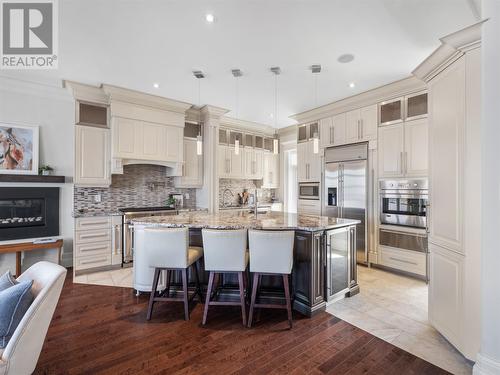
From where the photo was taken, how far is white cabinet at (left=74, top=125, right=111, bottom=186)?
13.0ft

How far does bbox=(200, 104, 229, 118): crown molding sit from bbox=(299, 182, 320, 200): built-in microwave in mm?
2238

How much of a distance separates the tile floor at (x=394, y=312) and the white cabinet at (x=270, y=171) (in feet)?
10.6

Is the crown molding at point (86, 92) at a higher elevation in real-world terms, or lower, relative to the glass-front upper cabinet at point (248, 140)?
higher

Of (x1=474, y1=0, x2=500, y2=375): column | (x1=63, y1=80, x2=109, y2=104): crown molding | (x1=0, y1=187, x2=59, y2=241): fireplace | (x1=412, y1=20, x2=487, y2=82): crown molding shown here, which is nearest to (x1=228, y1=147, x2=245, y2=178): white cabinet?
(x1=63, y1=80, x2=109, y2=104): crown molding

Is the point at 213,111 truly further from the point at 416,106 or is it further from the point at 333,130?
the point at 416,106

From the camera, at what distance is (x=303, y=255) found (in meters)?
2.67

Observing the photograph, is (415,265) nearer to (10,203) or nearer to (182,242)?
(182,242)

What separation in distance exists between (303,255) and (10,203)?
14.3 ft

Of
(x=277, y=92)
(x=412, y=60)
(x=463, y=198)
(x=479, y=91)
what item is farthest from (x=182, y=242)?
(x=412, y=60)

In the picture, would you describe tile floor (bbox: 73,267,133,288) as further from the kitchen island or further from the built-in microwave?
the built-in microwave

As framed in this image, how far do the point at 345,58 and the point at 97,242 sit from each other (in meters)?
4.46

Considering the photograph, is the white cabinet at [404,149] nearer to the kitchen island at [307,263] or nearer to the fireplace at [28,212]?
the kitchen island at [307,263]

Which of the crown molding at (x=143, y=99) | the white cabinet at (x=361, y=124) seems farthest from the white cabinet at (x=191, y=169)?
the white cabinet at (x=361, y=124)

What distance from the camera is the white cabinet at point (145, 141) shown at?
418 centimetres
